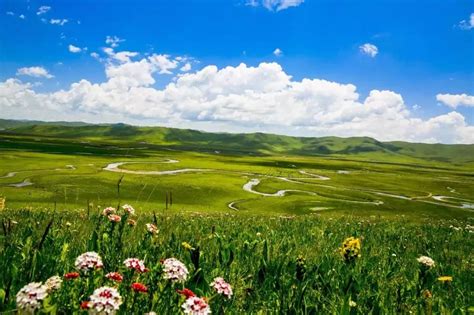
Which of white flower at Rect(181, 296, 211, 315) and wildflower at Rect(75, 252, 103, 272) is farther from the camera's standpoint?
wildflower at Rect(75, 252, 103, 272)

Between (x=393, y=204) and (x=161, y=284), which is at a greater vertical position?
(x=161, y=284)

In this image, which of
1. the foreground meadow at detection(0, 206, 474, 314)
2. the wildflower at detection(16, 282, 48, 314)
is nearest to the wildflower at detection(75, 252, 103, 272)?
the foreground meadow at detection(0, 206, 474, 314)

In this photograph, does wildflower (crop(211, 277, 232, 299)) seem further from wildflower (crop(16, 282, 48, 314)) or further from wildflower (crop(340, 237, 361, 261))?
wildflower (crop(340, 237, 361, 261))

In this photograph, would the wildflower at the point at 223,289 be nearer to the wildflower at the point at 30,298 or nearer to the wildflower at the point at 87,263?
the wildflower at the point at 87,263

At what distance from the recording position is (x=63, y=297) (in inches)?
160

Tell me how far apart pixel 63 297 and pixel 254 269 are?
3573mm

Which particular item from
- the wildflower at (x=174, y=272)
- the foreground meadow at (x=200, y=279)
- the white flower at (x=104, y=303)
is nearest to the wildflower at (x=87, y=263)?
the foreground meadow at (x=200, y=279)

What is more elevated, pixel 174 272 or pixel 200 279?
pixel 174 272

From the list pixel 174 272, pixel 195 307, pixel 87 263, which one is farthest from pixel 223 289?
pixel 87 263

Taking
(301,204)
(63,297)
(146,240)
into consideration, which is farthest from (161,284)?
(301,204)

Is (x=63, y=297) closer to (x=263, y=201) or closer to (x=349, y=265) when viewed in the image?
(x=349, y=265)

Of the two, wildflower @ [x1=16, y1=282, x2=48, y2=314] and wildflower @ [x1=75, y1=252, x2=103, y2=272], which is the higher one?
wildflower @ [x1=16, y1=282, x2=48, y2=314]

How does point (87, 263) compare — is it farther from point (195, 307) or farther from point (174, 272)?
point (195, 307)

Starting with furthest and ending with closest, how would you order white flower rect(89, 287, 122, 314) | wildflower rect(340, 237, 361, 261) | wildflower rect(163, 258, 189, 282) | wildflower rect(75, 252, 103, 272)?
wildflower rect(340, 237, 361, 261)
wildflower rect(163, 258, 189, 282)
wildflower rect(75, 252, 103, 272)
white flower rect(89, 287, 122, 314)
